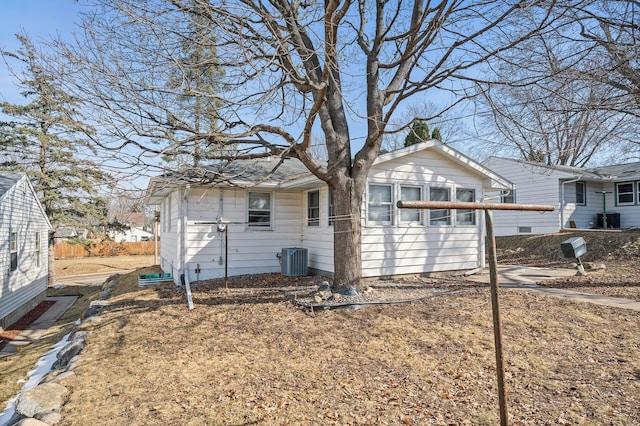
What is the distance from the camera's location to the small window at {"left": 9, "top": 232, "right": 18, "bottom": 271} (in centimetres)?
1173

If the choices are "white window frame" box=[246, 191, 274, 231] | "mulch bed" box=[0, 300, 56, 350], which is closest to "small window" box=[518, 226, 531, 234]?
"white window frame" box=[246, 191, 274, 231]

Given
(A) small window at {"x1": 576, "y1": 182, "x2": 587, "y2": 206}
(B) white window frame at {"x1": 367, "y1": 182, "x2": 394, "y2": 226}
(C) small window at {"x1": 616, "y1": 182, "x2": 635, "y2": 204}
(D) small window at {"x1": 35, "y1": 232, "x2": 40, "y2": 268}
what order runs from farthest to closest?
(A) small window at {"x1": 576, "y1": 182, "x2": 587, "y2": 206}, (C) small window at {"x1": 616, "y1": 182, "x2": 635, "y2": 204}, (D) small window at {"x1": 35, "y1": 232, "x2": 40, "y2": 268}, (B) white window frame at {"x1": 367, "y1": 182, "x2": 394, "y2": 226}

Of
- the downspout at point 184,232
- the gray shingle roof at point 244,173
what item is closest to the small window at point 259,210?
the gray shingle roof at point 244,173

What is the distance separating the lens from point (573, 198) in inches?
721

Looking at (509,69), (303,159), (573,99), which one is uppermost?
(509,69)

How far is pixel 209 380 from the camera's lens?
417 centimetres

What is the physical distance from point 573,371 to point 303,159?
5088 millimetres

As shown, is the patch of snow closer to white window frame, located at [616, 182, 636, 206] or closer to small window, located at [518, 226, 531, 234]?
small window, located at [518, 226, 531, 234]

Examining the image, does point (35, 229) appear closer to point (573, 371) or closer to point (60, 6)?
point (60, 6)

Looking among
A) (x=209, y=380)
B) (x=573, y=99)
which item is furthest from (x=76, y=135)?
(x=573, y=99)

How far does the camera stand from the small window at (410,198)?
9.74m

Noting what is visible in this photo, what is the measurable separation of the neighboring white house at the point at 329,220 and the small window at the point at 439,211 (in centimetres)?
3

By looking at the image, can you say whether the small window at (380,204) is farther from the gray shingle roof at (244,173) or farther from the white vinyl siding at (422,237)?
the gray shingle roof at (244,173)

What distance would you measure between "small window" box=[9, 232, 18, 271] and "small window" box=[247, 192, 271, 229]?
7.61m
